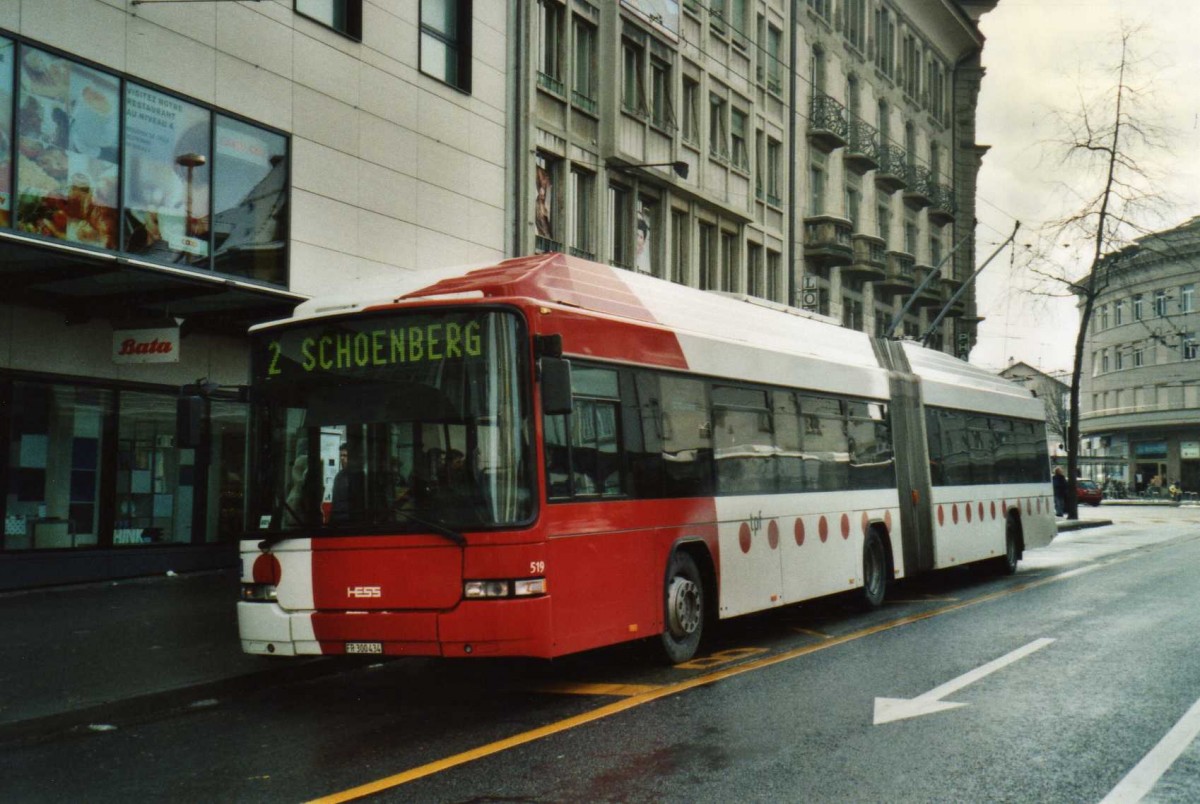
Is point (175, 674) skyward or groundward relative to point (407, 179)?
groundward

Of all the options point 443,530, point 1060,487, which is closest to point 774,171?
point 1060,487

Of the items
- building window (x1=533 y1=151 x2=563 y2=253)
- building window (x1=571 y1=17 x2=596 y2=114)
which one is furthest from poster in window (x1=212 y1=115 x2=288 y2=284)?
building window (x1=571 y1=17 x2=596 y2=114)

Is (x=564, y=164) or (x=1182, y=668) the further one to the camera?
(x=564, y=164)

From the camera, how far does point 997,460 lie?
19.7 m

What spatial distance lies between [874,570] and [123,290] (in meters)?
9.51

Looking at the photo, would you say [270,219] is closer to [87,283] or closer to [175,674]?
[87,283]

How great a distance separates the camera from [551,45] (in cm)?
2588

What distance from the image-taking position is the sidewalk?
349 inches

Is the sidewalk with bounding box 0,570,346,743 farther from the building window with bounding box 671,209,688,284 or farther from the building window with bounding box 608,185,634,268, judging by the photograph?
the building window with bounding box 671,209,688,284

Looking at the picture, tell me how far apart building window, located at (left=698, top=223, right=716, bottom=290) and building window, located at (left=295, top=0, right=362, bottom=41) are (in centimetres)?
1400

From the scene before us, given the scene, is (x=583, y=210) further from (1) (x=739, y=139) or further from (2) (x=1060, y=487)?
(2) (x=1060, y=487)

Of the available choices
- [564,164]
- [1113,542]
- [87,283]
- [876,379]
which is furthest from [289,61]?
[1113,542]

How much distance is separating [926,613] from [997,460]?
6.15 meters

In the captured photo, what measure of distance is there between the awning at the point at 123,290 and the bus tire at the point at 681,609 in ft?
24.7
